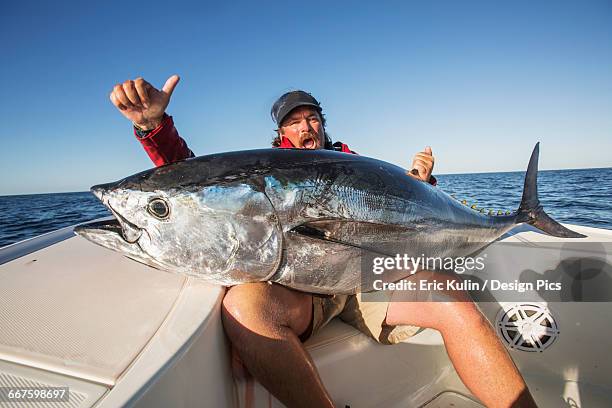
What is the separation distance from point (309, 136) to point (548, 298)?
218cm

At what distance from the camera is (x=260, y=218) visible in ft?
3.99

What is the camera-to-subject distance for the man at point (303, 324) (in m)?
1.19

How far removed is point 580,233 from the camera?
2.58 metres

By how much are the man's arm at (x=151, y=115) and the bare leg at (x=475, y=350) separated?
5.24 ft

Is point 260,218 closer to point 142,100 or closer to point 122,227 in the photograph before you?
point 122,227

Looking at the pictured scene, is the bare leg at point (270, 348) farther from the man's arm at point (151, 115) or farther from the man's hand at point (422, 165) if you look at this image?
the man's hand at point (422, 165)

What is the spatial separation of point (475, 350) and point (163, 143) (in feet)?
6.26

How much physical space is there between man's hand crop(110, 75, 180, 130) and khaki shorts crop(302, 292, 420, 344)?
4.24 feet

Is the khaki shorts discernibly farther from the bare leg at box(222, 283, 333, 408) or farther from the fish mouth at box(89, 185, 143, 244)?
the fish mouth at box(89, 185, 143, 244)

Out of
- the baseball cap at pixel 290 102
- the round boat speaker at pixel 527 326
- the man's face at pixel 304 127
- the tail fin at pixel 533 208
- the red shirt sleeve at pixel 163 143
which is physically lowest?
the round boat speaker at pixel 527 326

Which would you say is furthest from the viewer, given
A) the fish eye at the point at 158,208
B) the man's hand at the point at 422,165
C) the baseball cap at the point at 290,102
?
the baseball cap at the point at 290,102

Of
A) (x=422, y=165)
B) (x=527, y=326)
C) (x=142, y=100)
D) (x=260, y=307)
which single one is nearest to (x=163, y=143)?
(x=142, y=100)

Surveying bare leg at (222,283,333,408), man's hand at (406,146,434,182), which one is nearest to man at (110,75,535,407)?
bare leg at (222,283,333,408)

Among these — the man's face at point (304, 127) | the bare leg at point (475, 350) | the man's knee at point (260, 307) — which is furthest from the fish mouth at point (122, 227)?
the man's face at point (304, 127)
